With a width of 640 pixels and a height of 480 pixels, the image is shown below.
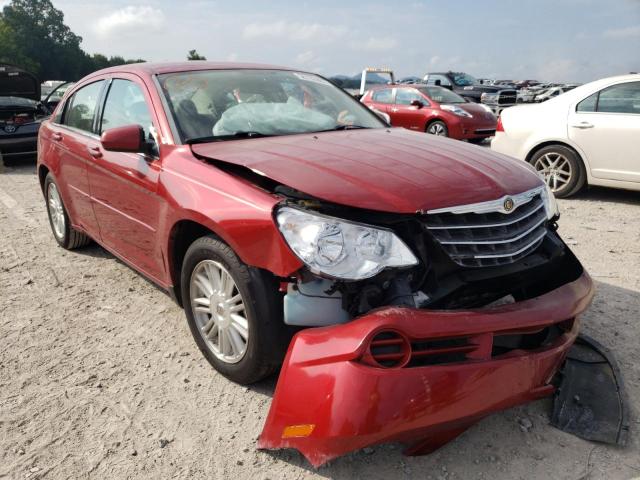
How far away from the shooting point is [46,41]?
3435 inches

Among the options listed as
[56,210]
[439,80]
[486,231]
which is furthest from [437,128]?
[486,231]

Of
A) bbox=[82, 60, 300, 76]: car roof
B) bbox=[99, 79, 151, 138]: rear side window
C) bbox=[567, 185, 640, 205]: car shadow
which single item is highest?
bbox=[82, 60, 300, 76]: car roof

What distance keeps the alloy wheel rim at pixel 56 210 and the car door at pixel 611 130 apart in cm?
573

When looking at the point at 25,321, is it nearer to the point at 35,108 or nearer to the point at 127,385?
the point at 127,385

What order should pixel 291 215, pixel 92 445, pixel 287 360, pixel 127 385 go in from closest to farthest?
1. pixel 287 360
2. pixel 291 215
3. pixel 92 445
4. pixel 127 385

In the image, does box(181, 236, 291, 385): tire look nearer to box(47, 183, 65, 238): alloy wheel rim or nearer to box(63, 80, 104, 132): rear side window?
box(63, 80, 104, 132): rear side window

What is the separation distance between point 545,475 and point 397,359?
0.87m

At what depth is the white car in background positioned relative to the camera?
6246 millimetres

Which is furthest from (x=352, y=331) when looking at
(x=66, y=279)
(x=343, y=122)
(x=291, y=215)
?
(x=66, y=279)

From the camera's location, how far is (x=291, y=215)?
2.25m

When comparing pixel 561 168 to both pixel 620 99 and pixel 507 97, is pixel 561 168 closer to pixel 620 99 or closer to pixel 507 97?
pixel 620 99

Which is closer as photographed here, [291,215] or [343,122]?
[291,215]

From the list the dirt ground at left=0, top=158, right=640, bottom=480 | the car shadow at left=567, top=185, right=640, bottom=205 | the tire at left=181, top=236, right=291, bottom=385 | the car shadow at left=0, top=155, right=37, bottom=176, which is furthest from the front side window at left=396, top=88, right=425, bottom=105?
the tire at left=181, top=236, right=291, bottom=385

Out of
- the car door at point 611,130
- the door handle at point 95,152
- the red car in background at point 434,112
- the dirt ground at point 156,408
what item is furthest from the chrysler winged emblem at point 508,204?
the red car in background at point 434,112
